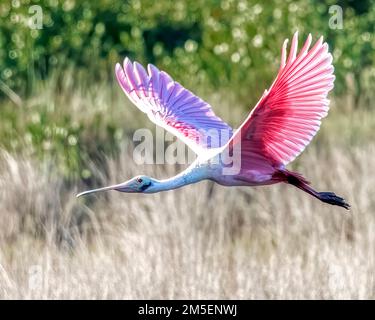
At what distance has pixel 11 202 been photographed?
9.86 meters

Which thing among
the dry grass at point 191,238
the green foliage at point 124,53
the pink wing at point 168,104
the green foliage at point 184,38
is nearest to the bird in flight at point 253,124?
the pink wing at point 168,104

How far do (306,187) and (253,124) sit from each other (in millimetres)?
458

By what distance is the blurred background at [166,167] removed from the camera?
8.54 meters

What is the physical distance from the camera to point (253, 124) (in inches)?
273

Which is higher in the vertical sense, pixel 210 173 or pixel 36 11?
pixel 36 11

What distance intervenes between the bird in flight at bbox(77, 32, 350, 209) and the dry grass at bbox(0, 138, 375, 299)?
1048mm


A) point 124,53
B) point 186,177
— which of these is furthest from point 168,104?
point 124,53

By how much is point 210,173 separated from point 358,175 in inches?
118

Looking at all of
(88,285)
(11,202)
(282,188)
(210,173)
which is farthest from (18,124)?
(210,173)

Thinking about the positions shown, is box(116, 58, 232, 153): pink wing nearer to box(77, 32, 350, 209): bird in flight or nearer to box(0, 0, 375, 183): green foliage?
box(77, 32, 350, 209): bird in flight

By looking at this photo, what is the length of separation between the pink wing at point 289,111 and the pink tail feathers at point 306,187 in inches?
2.2

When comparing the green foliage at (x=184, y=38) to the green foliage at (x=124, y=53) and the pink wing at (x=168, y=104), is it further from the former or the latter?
the pink wing at (x=168, y=104)

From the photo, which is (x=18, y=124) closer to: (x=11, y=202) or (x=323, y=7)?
(x=11, y=202)

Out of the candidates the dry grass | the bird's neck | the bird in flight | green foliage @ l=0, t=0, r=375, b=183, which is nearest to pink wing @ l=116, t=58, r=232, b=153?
the bird in flight
